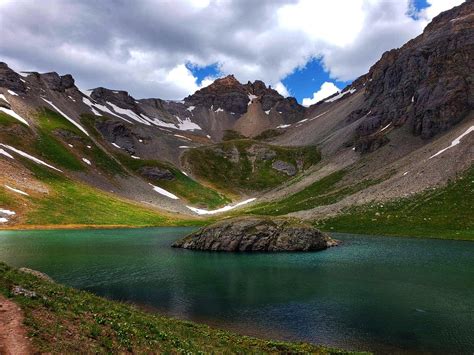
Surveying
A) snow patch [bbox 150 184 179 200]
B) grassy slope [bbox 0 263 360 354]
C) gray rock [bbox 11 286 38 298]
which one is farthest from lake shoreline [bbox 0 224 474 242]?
gray rock [bbox 11 286 38 298]

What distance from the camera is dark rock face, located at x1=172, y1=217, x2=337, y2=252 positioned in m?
76.4

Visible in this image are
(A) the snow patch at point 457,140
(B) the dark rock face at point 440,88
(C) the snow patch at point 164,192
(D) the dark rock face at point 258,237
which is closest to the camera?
(D) the dark rock face at point 258,237

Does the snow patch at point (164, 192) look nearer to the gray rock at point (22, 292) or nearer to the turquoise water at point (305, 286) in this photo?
the turquoise water at point (305, 286)

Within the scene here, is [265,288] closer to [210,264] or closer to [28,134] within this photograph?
[210,264]

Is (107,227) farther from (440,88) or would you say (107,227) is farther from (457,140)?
(440,88)

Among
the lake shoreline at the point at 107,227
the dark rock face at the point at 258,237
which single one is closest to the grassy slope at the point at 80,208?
the lake shoreline at the point at 107,227

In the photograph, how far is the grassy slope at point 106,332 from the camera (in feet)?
58.7

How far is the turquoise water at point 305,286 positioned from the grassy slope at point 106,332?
4.83 metres

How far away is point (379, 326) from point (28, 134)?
185153 mm

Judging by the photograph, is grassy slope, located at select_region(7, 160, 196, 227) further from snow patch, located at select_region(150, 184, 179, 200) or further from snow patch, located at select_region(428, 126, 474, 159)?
snow patch, located at select_region(428, 126, 474, 159)

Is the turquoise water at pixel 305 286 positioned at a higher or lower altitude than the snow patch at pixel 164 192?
lower

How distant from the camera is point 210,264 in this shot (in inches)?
2397

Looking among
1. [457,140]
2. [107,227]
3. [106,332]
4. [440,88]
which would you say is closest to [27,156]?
[107,227]

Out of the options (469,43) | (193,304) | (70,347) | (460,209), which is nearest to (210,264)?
(193,304)
